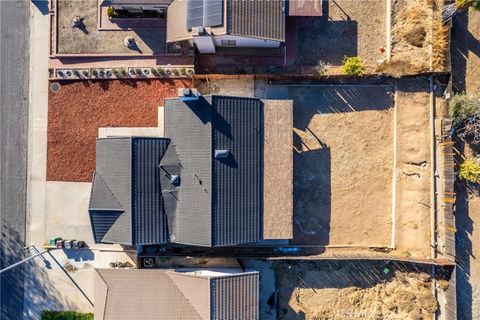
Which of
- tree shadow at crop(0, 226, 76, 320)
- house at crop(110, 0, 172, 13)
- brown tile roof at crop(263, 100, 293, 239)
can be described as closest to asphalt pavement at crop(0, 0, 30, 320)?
tree shadow at crop(0, 226, 76, 320)

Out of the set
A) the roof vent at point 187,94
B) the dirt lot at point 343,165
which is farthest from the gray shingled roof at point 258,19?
the roof vent at point 187,94

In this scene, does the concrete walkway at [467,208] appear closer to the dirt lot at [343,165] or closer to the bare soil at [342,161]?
the bare soil at [342,161]

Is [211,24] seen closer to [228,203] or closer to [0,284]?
[228,203]

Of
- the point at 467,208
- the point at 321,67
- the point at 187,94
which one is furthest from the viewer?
the point at 321,67

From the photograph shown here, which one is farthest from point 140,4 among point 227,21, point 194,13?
point 227,21

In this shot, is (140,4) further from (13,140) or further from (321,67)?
(13,140)

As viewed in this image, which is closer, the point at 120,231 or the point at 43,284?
the point at 120,231

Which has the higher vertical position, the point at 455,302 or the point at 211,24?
the point at 211,24

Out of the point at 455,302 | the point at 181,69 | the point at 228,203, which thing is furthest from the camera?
the point at 181,69

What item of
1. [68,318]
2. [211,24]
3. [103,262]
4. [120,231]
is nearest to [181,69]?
[211,24]
